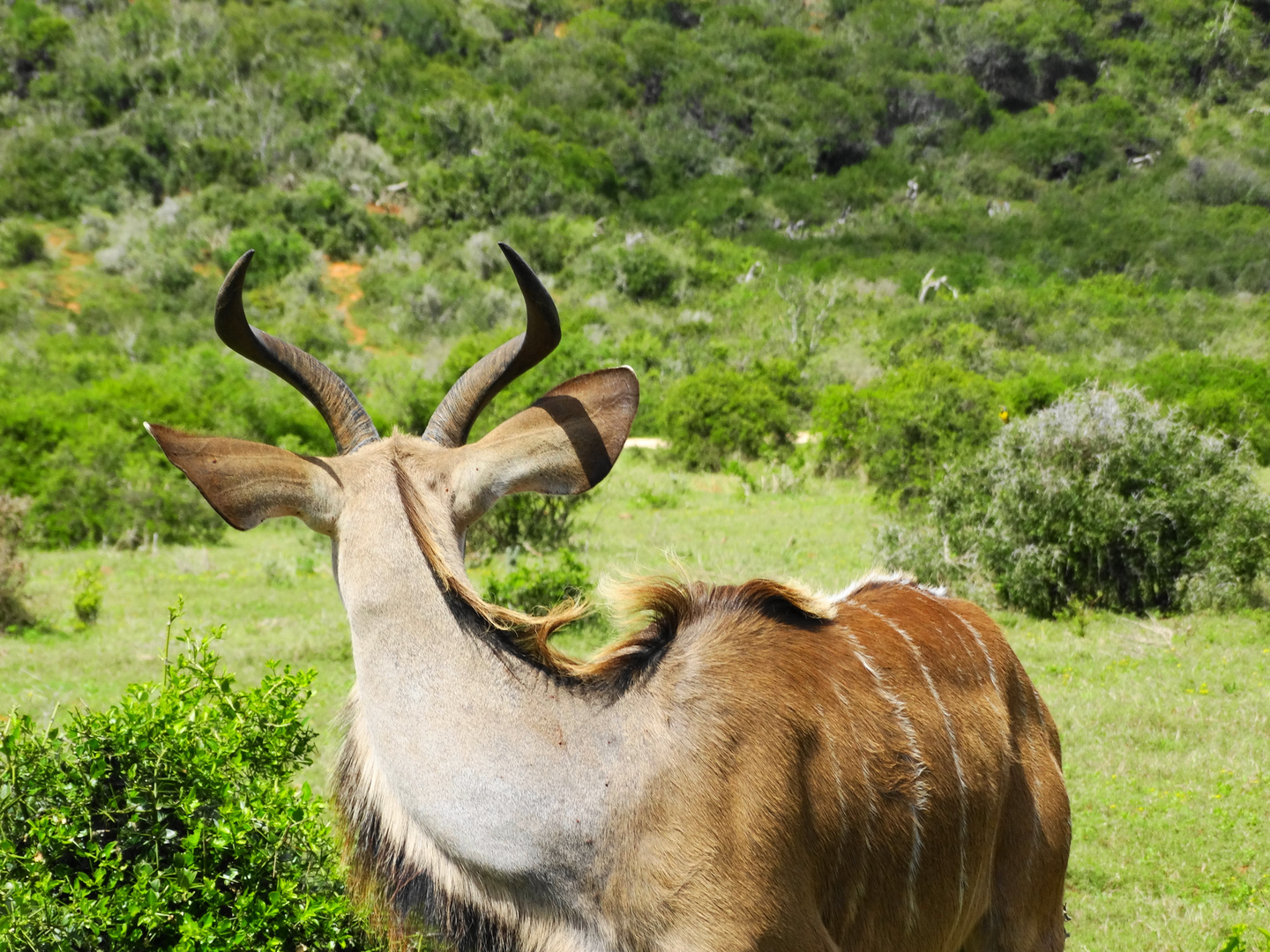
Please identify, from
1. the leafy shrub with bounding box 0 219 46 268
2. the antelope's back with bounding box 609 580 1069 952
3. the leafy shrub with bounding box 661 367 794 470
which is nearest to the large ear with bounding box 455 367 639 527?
the antelope's back with bounding box 609 580 1069 952

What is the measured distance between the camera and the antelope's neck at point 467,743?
218 centimetres

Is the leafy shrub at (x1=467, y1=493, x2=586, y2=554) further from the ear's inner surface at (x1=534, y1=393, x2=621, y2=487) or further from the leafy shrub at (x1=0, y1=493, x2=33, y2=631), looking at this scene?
the ear's inner surface at (x1=534, y1=393, x2=621, y2=487)

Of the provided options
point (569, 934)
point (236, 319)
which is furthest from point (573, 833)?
point (236, 319)

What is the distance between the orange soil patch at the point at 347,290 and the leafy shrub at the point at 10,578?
2160cm

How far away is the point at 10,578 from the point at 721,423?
430 inches

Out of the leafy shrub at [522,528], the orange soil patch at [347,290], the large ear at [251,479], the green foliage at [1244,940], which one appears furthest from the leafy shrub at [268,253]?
the large ear at [251,479]

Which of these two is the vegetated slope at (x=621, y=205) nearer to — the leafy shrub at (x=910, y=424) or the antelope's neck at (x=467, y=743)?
the leafy shrub at (x=910, y=424)

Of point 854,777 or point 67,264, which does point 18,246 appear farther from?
point 854,777

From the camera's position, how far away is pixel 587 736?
2.30 metres

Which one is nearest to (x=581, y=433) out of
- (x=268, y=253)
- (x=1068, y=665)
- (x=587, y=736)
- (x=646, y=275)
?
(x=587, y=736)

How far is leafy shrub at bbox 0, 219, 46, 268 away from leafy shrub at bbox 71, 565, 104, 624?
30.3 m

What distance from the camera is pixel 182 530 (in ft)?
42.0

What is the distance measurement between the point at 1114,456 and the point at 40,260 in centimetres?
3571

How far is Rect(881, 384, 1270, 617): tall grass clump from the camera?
8.86 metres
